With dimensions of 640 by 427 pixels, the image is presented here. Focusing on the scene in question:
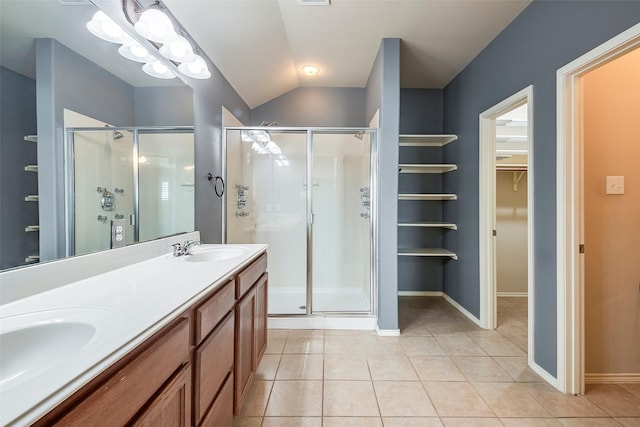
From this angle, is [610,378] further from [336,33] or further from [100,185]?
[336,33]

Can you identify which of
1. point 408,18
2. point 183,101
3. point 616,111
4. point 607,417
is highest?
point 408,18

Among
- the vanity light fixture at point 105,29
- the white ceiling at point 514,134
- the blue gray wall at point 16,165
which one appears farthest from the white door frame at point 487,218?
the blue gray wall at point 16,165

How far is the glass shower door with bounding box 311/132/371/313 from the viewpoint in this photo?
306 cm

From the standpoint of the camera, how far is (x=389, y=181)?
8.04 ft

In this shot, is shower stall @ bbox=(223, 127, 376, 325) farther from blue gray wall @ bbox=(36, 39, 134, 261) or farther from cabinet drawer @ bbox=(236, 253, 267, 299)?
blue gray wall @ bbox=(36, 39, 134, 261)

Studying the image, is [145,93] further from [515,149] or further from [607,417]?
[515,149]

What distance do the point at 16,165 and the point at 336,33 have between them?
246 cm

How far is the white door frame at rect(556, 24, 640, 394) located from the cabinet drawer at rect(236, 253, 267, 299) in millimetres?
1934

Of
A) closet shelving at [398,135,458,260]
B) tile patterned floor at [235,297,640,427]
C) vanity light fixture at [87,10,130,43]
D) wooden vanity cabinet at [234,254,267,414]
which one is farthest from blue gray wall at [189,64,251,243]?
closet shelving at [398,135,458,260]

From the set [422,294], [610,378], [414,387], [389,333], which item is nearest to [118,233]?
[414,387]

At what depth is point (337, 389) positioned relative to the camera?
1.72 meters

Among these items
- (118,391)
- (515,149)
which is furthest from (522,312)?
(118,391)

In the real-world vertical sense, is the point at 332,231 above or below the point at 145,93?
below

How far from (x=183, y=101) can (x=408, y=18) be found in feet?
6.31
